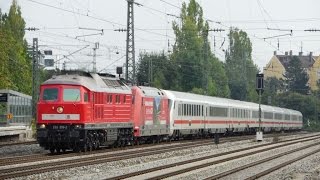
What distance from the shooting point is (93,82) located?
3083cm

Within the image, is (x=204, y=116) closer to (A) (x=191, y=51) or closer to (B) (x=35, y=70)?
(B) (x=35, y=70)

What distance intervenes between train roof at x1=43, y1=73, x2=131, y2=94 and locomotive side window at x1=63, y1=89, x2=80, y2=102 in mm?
337

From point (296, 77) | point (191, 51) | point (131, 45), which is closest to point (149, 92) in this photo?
point (131, 45)

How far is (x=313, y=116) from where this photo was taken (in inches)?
4766

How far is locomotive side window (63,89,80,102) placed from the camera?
2931cm

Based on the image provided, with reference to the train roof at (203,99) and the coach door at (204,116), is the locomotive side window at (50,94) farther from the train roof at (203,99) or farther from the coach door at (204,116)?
the coach door at (204,116)

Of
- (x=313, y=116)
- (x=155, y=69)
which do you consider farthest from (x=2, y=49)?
(x=313, y=116)

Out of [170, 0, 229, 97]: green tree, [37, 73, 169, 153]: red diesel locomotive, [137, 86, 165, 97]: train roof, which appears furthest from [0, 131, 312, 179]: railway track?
[170, 0, 229, 97]: green tree

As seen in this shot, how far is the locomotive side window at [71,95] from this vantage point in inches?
1154

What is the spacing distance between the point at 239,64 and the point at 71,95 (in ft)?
299

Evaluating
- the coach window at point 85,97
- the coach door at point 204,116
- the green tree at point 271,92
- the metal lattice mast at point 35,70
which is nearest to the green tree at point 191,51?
the green tree at point 271,92

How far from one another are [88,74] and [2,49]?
27016 mm

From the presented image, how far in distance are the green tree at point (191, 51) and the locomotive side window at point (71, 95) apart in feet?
180

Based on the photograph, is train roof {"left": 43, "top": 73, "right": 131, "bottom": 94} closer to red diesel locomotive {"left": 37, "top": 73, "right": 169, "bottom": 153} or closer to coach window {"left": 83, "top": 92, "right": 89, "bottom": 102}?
red diesel locomotive {"left": 37, "top": 73, "right": 169, "bottom": 153}
